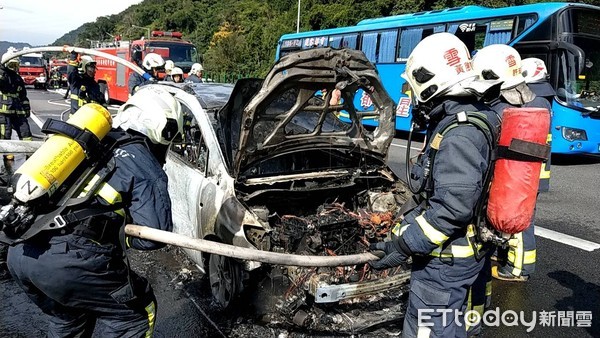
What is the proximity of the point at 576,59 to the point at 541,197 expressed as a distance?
378 cm

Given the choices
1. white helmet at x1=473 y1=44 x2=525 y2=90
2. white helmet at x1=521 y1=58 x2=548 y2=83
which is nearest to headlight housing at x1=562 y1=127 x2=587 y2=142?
white helmet at x1=521 y1=58 x2=548 y2=83

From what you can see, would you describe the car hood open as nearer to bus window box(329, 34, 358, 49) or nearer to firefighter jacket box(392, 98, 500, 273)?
firefighter jacket box(392, 98, 500, 273)

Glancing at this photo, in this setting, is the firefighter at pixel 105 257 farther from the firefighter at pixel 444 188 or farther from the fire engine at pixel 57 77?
the fire engine at pixel 57 77

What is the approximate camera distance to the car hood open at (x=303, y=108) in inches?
144

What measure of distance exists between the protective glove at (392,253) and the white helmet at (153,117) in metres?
1.43

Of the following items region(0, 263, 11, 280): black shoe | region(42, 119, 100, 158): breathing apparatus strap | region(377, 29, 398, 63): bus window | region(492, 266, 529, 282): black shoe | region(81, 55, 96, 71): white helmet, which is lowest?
region(0, 263, 11, 280): black shoe

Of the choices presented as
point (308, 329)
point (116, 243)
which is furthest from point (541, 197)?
point (116, 243)

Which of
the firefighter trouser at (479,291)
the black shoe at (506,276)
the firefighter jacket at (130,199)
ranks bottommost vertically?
the black shoe at (506,276)

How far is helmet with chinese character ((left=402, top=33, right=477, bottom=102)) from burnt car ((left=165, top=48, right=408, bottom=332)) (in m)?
1.27

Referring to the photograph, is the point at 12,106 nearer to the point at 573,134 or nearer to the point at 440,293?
the point at 440,293

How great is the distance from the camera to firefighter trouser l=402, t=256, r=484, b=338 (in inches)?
101

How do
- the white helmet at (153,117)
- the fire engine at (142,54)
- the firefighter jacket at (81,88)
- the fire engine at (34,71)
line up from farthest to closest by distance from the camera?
the fire engine at (34,71) → the fire engine at (142,54) → the firefighter jacket at (81,88) → the white helmet at (153,117)

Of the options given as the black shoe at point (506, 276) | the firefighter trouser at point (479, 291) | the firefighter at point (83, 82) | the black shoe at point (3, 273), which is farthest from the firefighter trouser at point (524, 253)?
the firefighter at point (83, 82)

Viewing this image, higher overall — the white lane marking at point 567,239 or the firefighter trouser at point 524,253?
the firefighter trouser at point 524,253
